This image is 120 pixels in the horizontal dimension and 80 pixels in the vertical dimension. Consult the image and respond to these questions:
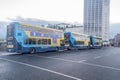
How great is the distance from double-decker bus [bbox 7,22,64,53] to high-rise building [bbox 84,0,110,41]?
79.6 m

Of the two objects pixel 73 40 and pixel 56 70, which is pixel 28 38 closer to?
pixel 56 70

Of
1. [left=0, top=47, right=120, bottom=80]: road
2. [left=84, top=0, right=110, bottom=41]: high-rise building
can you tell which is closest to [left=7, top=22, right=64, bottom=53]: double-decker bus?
[left=0, top=47, right=120, bottom=80]: road

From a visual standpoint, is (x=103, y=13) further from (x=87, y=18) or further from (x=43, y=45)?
(x=43, y=45)

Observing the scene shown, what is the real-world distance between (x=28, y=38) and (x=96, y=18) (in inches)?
3536

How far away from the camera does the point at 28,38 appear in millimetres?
17609

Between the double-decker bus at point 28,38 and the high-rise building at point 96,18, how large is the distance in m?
79.6

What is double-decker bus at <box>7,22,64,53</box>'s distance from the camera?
53.6 ft

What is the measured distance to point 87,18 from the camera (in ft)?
330

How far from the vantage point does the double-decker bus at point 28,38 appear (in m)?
16.3

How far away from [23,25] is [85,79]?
13.1 meters

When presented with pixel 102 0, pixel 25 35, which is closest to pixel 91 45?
pixel 25 35

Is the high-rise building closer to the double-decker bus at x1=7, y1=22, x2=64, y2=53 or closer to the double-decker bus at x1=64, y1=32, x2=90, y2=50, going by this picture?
the double-decker bus at x1=64, y1=32, x2=90, y2=50

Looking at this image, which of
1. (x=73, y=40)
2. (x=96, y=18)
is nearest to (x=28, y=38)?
(x=73, y=40)

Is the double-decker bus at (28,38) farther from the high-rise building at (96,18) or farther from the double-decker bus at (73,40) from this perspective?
the high-rise building at (96,18)
